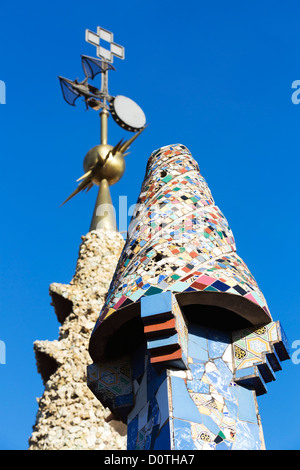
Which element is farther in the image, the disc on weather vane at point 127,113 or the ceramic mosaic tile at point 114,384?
the disc on weather vane at point 127,113

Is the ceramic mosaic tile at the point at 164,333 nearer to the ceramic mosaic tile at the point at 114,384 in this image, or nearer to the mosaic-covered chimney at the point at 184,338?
the mosaic-covered chimney at the point at 184,338

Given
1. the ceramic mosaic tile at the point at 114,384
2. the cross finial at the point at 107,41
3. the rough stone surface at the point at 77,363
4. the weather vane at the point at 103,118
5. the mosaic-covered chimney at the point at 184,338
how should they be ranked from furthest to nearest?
the cross finial at the point at 107,41, the weather vane at the point at 103,118, the rough stone surface at the point at 77,363, the ceramic mosaic tile at the point at 114,384, the mosaic-covered chimney at the point at 184,338

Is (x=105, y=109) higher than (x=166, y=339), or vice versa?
(x=105, y=109)

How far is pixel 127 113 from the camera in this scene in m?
16.7

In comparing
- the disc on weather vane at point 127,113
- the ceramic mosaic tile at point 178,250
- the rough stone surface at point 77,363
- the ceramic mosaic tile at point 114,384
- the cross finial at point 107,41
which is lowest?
the ceramic mosaic tile at point 114,384

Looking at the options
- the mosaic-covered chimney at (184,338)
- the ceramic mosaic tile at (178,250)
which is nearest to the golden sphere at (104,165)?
the ceramic mosaic tile at (178,250)

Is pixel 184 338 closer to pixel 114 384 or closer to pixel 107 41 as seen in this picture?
pixel 114 384

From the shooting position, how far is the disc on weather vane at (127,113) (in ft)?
54.0

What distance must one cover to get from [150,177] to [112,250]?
6.19 meters

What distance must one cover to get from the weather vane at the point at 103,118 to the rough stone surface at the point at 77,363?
4.41 ft

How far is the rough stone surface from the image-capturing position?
8422mm
